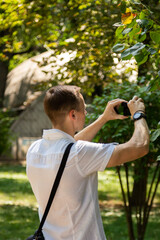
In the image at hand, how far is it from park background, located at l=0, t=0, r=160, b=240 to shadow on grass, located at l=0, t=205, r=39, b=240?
0.02m

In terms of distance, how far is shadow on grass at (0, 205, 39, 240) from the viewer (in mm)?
7073

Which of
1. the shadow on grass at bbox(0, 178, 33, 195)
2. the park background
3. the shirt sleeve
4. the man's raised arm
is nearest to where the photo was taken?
the shirt sleeve

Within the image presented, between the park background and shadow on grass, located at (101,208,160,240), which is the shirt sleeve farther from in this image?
shadow on grass, located at (101,208,160,240)

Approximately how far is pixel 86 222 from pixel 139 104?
728 millimetres

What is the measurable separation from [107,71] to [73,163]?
525cm

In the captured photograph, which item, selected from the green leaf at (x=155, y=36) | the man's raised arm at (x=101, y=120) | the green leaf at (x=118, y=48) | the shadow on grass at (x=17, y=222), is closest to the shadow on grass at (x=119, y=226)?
the shadow on grass at (x=17, y=222)

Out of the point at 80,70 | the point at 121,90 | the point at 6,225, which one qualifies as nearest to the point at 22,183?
the point at 6,225

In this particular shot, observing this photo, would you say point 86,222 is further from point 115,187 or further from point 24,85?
point 24,85

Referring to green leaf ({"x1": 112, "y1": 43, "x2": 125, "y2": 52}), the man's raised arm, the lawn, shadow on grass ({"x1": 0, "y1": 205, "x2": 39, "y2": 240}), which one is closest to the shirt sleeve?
the man's raised arm

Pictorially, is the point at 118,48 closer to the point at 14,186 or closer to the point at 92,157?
the point at 92,157

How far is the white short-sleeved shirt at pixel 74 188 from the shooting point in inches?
87.7

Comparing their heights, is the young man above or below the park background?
above

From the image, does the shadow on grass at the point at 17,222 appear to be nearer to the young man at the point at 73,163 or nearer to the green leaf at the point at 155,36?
the young man at the point at 73,163

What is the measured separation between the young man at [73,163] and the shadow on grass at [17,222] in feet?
15.6
